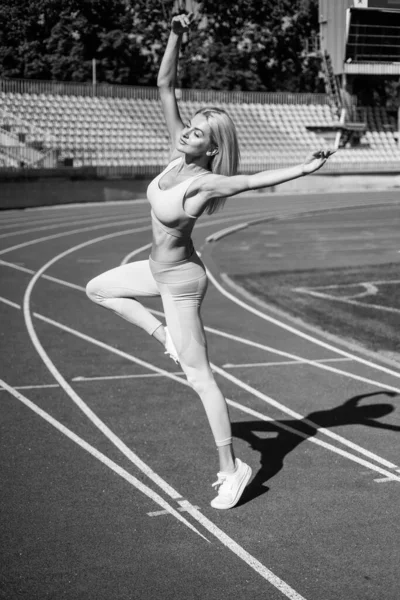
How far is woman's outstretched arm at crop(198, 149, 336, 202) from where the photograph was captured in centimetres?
450

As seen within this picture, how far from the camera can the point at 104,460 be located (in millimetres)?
6352

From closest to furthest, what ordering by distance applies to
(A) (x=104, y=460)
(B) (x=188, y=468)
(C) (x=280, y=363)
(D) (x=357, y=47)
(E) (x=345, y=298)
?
(B) (x=188, y=468) < (A) (x=104, y=460) < (C) (x=280, y=363) < (E) (x=345, y=298) < (D) (x=357, y=47)

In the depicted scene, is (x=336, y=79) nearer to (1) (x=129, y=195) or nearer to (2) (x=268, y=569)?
(1) (x=129, y=195)

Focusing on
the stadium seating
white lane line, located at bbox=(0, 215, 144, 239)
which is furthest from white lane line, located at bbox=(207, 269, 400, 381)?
the stadium seating

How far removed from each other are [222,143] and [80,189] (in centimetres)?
3373

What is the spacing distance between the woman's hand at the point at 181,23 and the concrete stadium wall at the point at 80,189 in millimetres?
30229

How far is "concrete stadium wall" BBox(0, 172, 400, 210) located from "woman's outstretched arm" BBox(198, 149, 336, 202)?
3106 cm

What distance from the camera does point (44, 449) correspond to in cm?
665

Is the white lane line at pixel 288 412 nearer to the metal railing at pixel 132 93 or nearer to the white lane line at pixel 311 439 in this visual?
the white lane line at pixel 311 439

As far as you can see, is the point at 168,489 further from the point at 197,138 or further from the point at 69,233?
the point at 69,233

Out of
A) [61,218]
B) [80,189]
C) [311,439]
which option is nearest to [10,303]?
[311,439]

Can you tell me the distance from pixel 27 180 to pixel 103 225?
Result: 8.03m

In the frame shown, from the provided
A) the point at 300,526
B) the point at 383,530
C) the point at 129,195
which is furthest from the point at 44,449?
the point at 129,195

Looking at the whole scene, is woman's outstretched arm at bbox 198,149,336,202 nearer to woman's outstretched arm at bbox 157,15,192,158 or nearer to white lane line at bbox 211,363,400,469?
woman's outstretched arm at bbox 157,15,192,158
